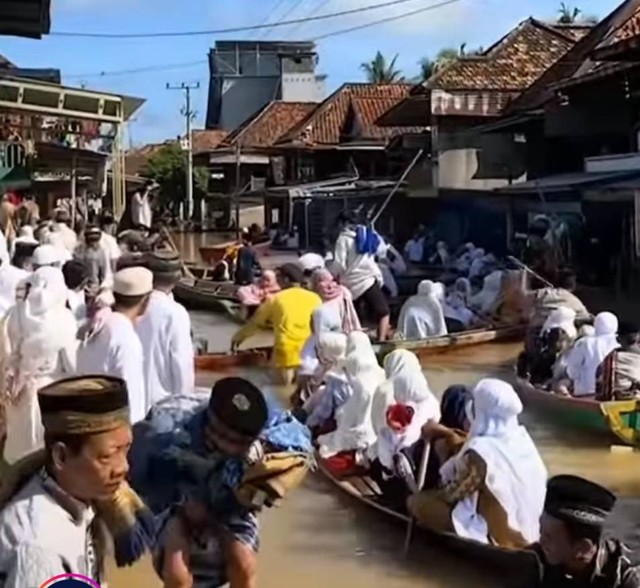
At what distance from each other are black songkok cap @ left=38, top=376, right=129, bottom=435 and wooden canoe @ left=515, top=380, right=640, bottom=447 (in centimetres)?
831

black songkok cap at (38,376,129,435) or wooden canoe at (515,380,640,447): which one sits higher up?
black songkok cap at (38,376,129,435)

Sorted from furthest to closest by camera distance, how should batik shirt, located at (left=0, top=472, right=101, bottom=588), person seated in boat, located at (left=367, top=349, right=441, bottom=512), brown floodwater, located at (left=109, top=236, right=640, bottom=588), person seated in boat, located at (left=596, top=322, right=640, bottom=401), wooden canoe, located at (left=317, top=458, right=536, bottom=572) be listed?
person seated in boat, located at (left=596, top=322, right=640, bottom=401), person seated in boat, located at (left=367, top=349, right=441, bottom=512), brown floodwater, located at (left=109, top=236, right=640, bottom=588), wooden canoe, located at (left=317, top=458, right=536, bottom=572), batik shirt, located at (left=0, top=472, right=101, bottom=588)

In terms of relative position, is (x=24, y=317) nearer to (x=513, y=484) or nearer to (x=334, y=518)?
(x=513, y=484)

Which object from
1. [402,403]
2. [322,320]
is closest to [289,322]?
[322,320]

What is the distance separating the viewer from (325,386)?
32.7ft

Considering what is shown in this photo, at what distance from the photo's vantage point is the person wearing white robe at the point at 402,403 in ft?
27.1

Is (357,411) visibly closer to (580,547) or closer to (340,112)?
(580,547)

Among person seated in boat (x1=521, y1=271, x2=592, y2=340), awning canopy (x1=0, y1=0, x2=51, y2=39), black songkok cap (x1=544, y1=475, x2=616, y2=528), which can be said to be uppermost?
awning canopy (x1=0, y1=0, x2=51, y2=39)

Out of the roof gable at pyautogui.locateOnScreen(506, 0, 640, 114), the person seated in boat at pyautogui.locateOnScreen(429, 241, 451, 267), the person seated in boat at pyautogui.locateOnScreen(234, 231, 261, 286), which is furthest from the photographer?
the person seated in boat at pyautogui.locateOnScreen(429, 241, 451, 267)

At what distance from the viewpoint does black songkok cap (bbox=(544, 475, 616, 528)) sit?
4133mm

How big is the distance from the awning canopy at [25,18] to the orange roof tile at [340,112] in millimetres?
35231

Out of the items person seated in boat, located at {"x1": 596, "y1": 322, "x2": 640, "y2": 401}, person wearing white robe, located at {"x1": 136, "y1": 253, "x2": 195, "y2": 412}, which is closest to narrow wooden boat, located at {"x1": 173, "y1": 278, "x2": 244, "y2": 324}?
person seated in boat, located at {"x1": 596, "y1": 322, "x2": 640, "y2": 401}

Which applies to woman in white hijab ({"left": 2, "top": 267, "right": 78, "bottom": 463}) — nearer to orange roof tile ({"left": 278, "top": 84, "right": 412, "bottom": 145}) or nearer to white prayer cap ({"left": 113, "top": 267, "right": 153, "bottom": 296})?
white prayer cap ({"left": 113, "top": 267, "right": 153, "bottom": 296})

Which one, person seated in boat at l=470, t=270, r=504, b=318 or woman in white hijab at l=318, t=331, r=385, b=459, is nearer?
woman in white hijab at l=318, t=331, r=385, b=459
